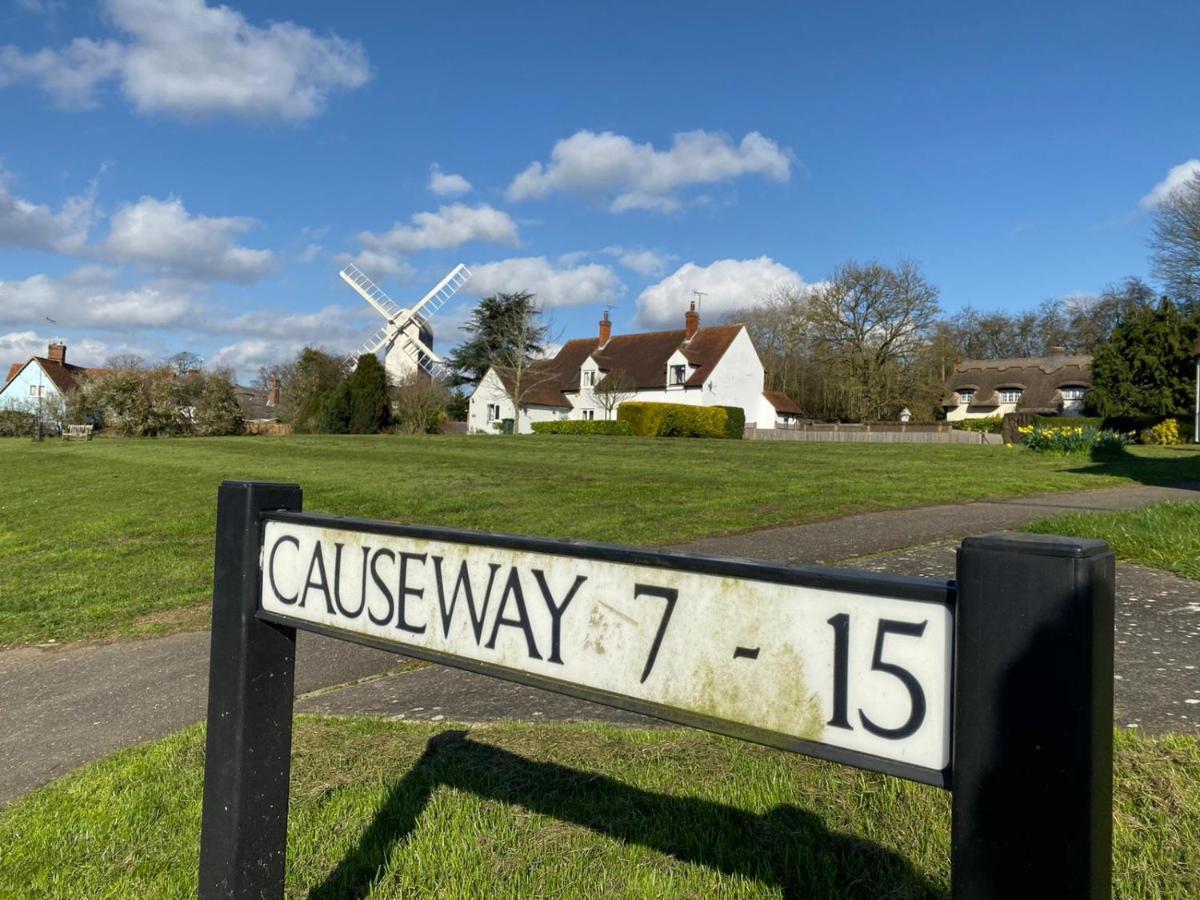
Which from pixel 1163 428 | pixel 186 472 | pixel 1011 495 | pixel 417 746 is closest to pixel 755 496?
pixel 1011 495

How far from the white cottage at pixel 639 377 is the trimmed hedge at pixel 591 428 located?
213 inches

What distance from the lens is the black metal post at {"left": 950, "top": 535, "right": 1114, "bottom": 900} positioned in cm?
97

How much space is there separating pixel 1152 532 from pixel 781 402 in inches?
2218

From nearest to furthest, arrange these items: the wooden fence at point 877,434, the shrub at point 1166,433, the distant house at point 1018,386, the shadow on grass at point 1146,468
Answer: the shadow on grass at point 1146,468 < the shrub at point 1166,433 < the wooden fence at point 877,434 < the distant house at point 1018,386

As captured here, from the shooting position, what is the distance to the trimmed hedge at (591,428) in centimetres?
4631

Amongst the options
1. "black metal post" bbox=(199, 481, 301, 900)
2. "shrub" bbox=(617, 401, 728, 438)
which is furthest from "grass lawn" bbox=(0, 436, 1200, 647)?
"shrub" bbox=(617, 401, 728, 438)

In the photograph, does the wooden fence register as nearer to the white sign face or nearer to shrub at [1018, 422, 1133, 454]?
shrub at [1018, 422, 1133, 454]

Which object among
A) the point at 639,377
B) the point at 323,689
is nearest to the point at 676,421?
the point at 639,377

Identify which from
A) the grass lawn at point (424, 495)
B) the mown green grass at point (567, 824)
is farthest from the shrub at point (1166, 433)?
the mown green grass at point (567, 824)

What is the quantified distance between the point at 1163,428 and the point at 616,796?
44215 millimetres

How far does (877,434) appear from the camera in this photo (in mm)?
47875

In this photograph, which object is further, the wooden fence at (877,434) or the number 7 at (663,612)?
the wooden fence at (877,434)

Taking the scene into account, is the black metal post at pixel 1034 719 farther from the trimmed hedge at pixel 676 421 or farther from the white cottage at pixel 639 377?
the white cottage at pixel 639 377

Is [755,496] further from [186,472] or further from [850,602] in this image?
[186,472]
